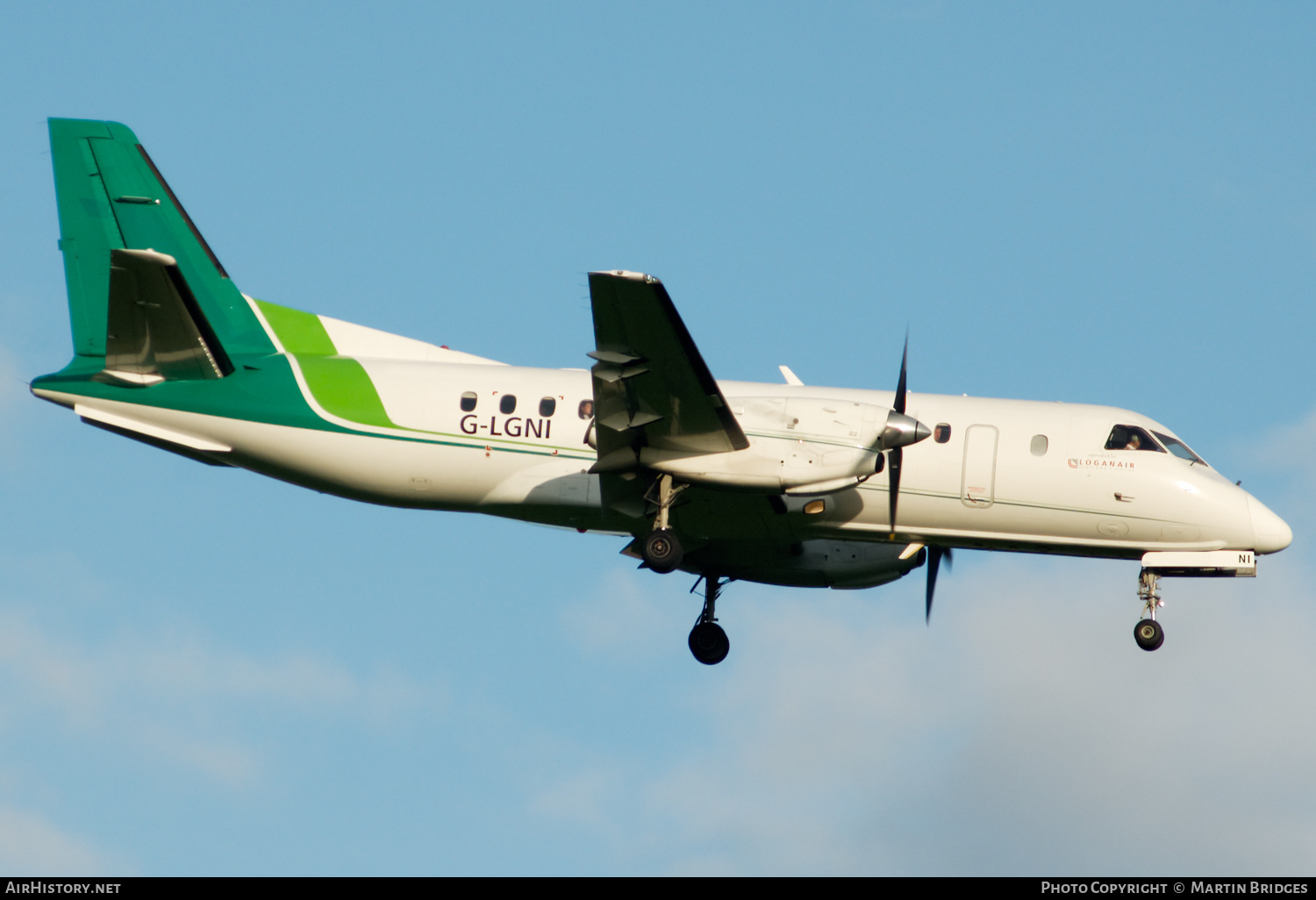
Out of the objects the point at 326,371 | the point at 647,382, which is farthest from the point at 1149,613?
the point at 326,371

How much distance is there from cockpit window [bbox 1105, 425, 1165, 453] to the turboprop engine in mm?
2974

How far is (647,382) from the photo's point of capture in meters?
19.3

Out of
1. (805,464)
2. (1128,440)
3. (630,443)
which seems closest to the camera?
(805,464)

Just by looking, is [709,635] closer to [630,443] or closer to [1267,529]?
[630,443]

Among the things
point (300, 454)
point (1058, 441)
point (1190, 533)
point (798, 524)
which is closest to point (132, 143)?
point (300, 454)

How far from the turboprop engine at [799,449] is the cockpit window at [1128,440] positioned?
2974mm

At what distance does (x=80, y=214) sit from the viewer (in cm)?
2250

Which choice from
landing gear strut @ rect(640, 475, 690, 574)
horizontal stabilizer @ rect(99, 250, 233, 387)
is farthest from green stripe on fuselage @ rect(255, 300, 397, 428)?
landing gear strut @ rect(640, 475, 690, 574)

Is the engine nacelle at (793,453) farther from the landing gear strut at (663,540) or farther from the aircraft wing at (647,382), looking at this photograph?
the landing gear strut at (663,540)

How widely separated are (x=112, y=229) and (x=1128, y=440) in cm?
1537

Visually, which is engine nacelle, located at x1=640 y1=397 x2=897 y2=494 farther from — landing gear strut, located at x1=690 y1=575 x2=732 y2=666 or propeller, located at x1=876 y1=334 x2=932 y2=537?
landing gear strut, located at x1=690 y1=575 x2=732 y2=666

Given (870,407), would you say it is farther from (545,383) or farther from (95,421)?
(95,421)

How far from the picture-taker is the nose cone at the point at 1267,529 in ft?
68.1

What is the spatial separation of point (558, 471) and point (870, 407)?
179 inches
